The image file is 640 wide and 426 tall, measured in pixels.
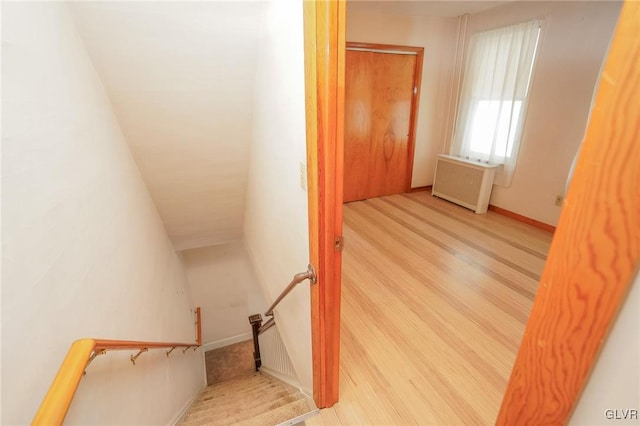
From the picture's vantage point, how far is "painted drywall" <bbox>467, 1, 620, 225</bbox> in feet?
8.86

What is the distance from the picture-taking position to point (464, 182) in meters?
3.89

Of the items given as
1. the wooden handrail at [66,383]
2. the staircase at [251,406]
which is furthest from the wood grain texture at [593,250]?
the staircase at [251,406]

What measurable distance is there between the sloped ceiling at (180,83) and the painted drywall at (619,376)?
1.72 meters

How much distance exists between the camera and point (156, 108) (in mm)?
1856

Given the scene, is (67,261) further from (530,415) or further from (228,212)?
(228,212)

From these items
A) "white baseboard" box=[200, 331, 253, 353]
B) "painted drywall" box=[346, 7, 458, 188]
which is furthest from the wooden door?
"white baseboard" box=[200, 331, 253, 353]

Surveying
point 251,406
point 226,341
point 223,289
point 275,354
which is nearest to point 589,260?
point 251,406

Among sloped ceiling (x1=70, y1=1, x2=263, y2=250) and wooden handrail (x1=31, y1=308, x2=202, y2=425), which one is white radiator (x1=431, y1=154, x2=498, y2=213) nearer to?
sloped ceiling (x1=70, y1=1, x2=263, y2=250)

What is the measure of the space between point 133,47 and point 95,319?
1311mm

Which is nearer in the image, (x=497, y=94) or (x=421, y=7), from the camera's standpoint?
(x=421, y=7)

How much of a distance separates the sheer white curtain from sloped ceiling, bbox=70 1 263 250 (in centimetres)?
297

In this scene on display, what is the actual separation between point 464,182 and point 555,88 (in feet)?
4.38

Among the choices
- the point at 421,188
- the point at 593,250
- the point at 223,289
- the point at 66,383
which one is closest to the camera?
the point at 593,250

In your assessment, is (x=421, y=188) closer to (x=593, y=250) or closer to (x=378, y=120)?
(x=378, y=120)
